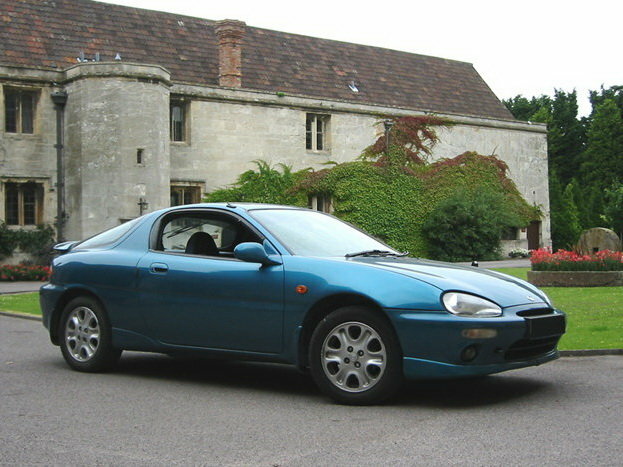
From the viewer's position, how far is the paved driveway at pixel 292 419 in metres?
5.00

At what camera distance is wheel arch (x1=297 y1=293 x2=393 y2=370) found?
6645 millimetres

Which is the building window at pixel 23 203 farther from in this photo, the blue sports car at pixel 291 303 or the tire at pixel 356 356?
the tire at pixel 356 356

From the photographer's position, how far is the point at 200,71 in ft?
110

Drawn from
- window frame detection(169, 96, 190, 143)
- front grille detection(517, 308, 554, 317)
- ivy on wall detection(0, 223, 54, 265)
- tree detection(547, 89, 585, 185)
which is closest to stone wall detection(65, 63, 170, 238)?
ivy on wall detection(0, 223, 54, 265)

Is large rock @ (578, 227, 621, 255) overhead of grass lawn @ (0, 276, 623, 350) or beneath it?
overhead

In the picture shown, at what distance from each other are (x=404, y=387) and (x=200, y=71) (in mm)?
27833

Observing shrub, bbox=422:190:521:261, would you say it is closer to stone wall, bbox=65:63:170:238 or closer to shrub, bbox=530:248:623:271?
stone wall, bbox=65:63:170:238

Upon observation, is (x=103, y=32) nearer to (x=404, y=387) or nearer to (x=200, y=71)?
(x=200, y=71)

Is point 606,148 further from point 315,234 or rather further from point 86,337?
point 86,337

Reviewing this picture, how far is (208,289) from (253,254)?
63 centimetres

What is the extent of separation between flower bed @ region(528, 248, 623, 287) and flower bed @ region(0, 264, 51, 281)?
15.1 meters

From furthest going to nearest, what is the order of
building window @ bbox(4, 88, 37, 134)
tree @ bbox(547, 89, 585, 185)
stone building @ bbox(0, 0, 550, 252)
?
tree @ bbox(547, 89, 585, 185) < building window @ bbox(4, 88, 37, 134) < stone building @ bbox(0, 0, 550, 252)

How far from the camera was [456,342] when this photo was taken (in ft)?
20.2

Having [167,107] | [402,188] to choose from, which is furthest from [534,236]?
[167,107]
